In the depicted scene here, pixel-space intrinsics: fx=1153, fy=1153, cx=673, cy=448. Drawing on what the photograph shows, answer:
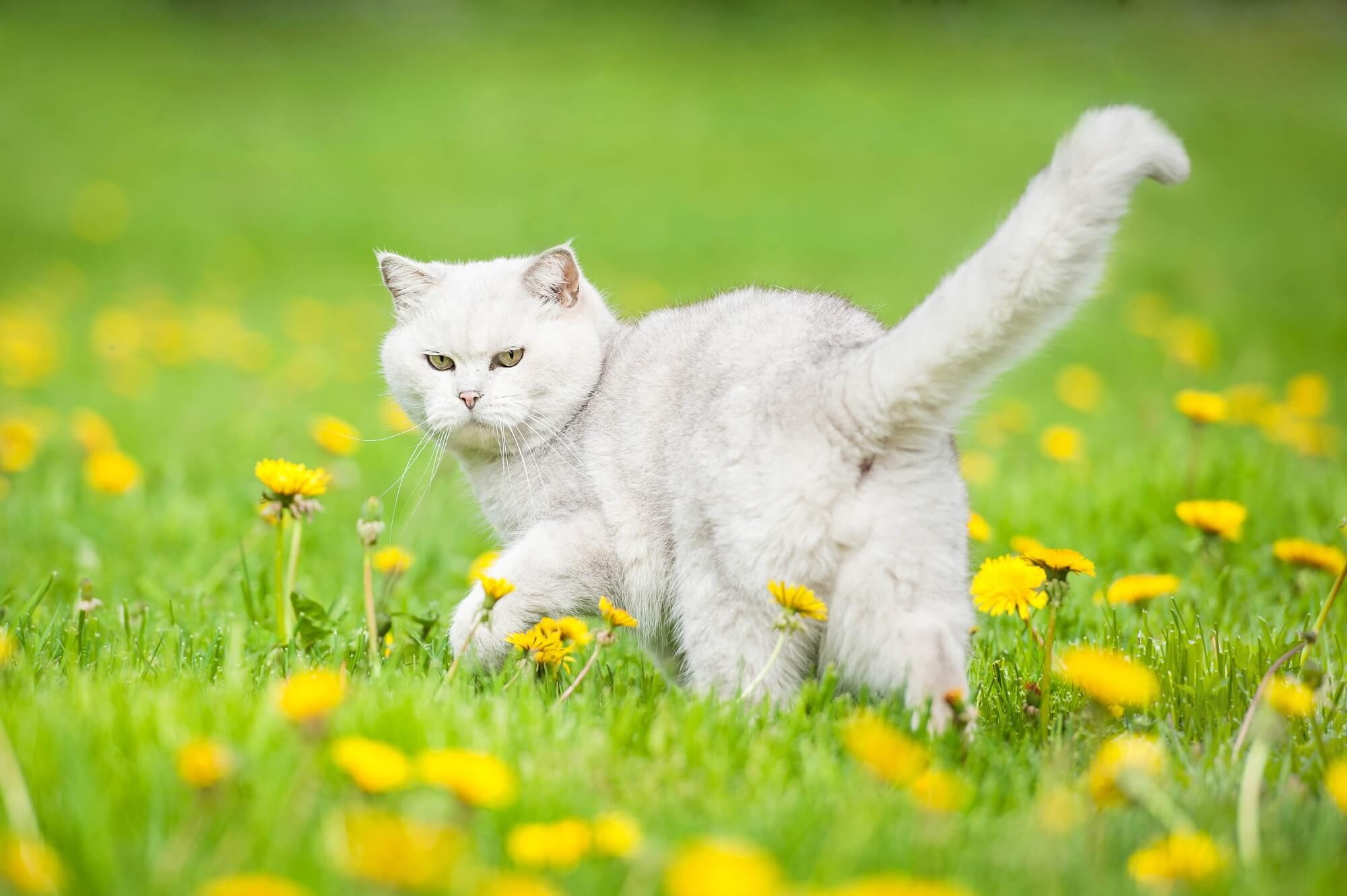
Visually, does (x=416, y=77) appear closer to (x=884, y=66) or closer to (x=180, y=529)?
(x=884, y=66)

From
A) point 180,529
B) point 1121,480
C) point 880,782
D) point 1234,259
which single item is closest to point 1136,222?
point 1234,259

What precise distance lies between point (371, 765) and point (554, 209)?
1030 centimetres

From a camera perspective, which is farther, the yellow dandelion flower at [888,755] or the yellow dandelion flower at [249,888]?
the yellow dandelion flower at [888,755]

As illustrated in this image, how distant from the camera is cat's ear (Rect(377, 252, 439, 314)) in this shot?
9.53 feet

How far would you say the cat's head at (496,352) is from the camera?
8.76 feet

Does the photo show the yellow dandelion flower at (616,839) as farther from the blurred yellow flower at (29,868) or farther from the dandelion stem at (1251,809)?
the dandelion stem at (1251,809)

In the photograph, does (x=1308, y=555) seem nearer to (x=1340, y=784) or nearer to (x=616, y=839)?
(x=1340, y=784)

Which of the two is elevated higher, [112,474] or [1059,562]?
[1059,562]

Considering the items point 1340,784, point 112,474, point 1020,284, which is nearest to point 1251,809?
point 1340,784

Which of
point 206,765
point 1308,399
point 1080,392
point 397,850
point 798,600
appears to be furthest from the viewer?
point 1080,392

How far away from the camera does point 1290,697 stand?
1.75 meters

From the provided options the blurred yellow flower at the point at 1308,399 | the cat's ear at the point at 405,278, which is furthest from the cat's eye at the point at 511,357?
the blurred yellow flower at the point at 1308,399

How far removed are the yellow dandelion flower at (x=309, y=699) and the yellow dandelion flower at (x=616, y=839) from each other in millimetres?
364

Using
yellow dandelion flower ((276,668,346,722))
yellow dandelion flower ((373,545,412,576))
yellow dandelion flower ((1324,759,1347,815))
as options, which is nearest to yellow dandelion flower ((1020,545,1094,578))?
yellow dandelion flower ((1324,759,1347,815))
